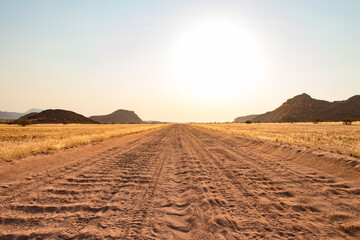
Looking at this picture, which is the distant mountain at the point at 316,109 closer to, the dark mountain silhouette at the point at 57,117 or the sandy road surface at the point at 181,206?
the sandy road surface at the point at 181,206

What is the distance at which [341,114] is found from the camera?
122 meters

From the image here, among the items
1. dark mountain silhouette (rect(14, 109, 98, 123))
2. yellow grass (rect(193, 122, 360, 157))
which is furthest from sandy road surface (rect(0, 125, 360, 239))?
dark mountain silhouette (rect(14, 109, 98, 123))

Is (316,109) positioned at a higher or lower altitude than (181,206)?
higher

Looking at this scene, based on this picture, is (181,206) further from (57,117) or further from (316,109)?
(316,109)

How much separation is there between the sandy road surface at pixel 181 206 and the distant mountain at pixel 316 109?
454 ft

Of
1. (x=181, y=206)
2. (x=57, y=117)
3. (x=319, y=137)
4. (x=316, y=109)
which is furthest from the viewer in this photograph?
(x=316, y=109)

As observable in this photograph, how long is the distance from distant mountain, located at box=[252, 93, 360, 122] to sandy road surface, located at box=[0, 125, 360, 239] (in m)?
138

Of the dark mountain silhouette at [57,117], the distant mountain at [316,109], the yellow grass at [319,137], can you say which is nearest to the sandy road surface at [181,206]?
the yellow grass at [319,137]

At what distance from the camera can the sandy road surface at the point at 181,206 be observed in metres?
3.21

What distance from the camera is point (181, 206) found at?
434 centimetres

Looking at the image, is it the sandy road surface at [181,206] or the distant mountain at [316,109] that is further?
the distant mountain at [316,109]

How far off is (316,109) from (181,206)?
166966 millimetres

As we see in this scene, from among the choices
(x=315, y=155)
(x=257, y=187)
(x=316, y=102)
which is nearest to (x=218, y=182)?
(x=257, y=187)

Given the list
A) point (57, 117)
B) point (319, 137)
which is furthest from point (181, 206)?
point (57, 117)
